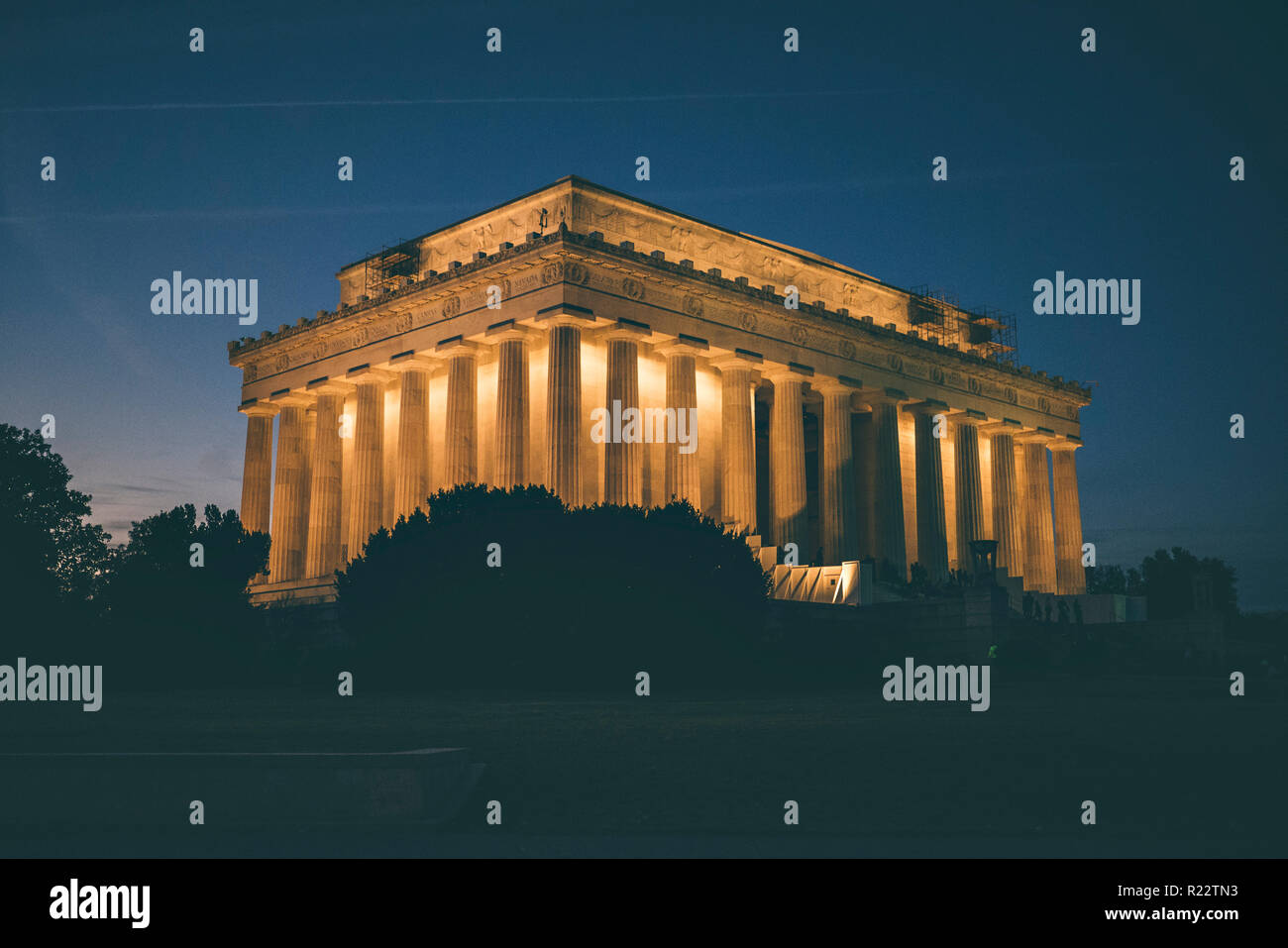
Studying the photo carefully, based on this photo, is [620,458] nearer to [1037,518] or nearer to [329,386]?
→ [329,386]

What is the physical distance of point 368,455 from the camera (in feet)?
246

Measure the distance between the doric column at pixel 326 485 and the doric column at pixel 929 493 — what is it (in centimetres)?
3930

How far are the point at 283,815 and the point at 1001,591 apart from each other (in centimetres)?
4475

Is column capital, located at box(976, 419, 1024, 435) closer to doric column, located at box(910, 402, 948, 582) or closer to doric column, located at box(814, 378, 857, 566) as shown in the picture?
doric column, located at box(910, 402, 948, 582)

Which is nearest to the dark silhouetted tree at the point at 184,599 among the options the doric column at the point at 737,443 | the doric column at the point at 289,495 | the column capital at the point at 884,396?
the doric column at the point at 289,495

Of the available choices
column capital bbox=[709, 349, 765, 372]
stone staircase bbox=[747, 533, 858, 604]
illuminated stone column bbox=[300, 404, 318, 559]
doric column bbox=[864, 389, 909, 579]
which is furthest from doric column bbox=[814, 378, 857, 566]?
illuminated stone column bbox=[300, 404, 318, 559]

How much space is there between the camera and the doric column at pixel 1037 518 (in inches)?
3743

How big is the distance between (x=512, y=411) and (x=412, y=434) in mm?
9395

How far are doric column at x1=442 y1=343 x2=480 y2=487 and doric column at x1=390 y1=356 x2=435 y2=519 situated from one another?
7.65 ft

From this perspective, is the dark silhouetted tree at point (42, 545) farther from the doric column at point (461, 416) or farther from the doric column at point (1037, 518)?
the doric column at point (1037, 518)

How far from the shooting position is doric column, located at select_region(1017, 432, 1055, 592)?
9506cm

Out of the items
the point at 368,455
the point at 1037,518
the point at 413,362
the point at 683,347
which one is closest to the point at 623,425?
the point at 683,347
